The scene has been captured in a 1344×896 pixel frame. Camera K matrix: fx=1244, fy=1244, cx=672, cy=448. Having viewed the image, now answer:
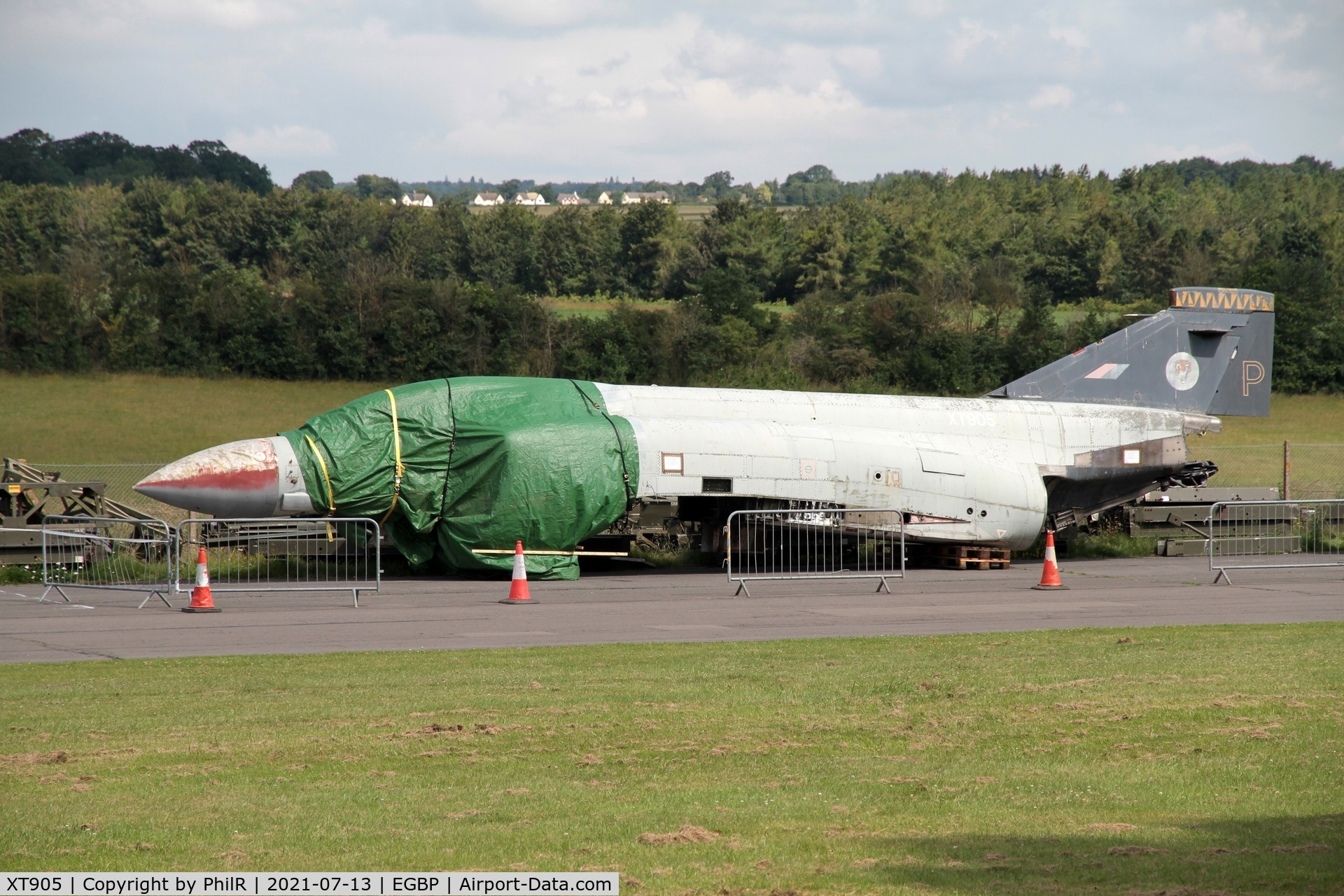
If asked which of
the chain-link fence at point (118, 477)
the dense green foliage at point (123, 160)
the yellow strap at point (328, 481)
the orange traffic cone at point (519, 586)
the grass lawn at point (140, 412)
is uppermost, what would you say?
the dense green foliage at point (123, 160)

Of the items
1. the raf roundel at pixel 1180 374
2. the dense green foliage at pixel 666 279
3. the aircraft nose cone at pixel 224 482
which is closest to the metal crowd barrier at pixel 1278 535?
the raf roundel at pixel 1180 374

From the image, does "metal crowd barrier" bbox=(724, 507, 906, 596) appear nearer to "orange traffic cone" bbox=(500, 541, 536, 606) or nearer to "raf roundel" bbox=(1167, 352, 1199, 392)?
"orange traffic cone" bbox=(500, 541, 536, 606)

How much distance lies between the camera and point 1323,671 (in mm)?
10336

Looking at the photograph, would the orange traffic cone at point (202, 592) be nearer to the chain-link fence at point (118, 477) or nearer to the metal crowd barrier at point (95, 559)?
the metal crowd barrier at point (95, 559)

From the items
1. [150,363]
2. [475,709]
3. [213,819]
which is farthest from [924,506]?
[150,363]

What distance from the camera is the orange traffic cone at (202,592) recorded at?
1506 centimetres

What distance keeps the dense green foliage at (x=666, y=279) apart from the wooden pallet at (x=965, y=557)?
2234 cm

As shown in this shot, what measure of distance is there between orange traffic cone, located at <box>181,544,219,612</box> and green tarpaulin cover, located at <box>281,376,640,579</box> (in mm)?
3420

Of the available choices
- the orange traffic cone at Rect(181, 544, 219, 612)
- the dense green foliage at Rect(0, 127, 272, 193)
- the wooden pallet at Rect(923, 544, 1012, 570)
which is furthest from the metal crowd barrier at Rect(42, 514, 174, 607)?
the dense green foliage at Rect(0, 127, 272, 193)

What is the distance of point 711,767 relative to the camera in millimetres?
7512

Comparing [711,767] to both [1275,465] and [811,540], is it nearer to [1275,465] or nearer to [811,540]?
[811,540]

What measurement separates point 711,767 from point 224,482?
12.7 meters

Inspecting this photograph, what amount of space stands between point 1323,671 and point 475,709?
6.97 metres

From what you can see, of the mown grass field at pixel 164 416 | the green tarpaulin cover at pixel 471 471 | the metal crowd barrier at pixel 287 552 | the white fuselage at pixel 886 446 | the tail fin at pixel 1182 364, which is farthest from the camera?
the mown grass field at pixel 164 416
